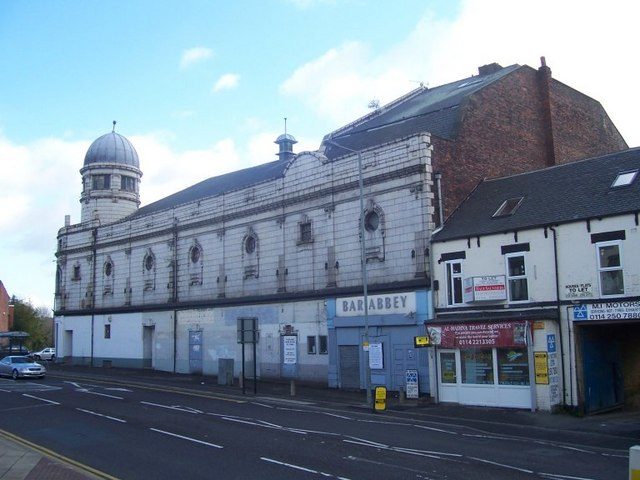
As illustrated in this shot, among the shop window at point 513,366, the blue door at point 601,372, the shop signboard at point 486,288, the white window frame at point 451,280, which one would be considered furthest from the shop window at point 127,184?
the blue door at point 601,372

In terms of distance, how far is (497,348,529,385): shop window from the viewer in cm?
2394

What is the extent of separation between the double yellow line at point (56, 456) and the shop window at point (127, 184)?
140ft

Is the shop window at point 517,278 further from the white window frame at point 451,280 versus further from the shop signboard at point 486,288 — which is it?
the white window frame at point 451,280

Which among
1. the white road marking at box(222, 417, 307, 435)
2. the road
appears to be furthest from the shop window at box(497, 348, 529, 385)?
the white road marking at box(222, 417, 307, 435)

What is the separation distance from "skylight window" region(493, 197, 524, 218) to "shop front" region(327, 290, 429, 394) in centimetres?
465

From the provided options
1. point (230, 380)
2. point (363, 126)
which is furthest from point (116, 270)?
point (363, 126)

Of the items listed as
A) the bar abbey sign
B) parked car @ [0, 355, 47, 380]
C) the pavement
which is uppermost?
the bar abbey sign

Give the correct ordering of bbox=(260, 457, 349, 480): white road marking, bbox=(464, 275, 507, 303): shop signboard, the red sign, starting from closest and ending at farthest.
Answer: bbox=(260, 457, 349, 480): white road marking < the red sign < bbox=(464, 275, 507, 303): shop signboard

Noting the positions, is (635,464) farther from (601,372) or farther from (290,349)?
(290,349)

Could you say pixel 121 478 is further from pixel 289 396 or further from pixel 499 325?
pixel 289 396

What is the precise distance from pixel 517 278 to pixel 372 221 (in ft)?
28.9

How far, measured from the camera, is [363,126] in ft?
132

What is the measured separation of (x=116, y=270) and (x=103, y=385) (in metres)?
18.5

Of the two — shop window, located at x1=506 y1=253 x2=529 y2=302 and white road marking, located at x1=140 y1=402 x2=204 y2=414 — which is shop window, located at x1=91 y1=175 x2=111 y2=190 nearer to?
white road marking, located at x1=140 y1=402 x2=204 y2=414
